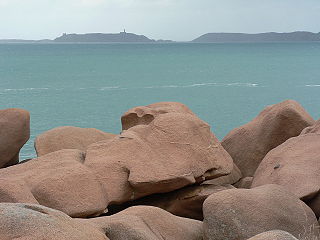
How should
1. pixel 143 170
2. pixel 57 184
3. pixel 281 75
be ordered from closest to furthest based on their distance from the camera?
pixel 57 184 → pixel 143 170 → pixel 281 75

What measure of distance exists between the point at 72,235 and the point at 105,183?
11.0 feet

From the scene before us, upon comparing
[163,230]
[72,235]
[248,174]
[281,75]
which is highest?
[72,235]

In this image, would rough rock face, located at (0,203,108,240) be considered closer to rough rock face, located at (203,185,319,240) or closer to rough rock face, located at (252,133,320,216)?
rough rock face, located at (203,185,319,240)

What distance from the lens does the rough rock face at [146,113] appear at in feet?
34.8

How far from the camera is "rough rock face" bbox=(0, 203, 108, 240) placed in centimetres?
470

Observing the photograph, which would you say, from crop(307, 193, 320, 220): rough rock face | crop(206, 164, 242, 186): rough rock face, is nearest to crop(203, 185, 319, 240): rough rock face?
crop(307, 193, 320, 220): rough rock face

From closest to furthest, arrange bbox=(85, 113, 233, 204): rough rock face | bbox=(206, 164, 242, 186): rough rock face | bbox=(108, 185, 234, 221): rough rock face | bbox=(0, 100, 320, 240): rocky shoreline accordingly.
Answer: bbox=(0, 100, 320, 240): rocky shoreline, bbox=(85, 113, 233, 204): rough rock face, bbox=(108, 185, 234, 221): rough rock face, bbox=(206, 164, 242, 186): rough rock face

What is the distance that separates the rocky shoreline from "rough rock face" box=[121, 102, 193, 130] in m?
0.02

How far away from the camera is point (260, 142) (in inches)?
427

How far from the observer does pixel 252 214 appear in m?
6.74

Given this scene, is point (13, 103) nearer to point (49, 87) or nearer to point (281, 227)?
point (49, 87)

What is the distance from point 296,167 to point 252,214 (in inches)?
Result: 84.4

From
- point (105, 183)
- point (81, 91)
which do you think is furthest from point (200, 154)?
point (81, 91)

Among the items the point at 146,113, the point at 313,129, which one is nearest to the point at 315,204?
the point at 313,129
